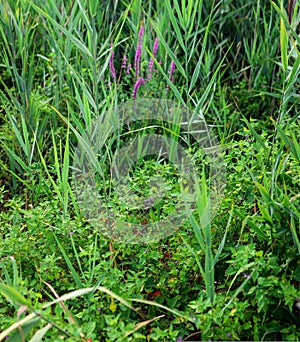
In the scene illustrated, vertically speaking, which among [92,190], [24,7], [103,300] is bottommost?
[103,300]

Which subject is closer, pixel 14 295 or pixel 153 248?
pixel 14 295

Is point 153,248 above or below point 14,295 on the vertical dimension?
below

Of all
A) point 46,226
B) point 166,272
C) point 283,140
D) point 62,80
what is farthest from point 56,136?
point 283,140

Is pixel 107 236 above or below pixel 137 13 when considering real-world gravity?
below

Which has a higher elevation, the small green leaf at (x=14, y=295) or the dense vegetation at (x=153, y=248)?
the small green leaf at (x=14, y=295)

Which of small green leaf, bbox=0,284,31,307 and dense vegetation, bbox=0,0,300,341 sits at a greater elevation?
small green leaf, bbox=0,284,31,307

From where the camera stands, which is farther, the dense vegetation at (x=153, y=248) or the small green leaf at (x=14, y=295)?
the dense vegetation at (x=153, y=248)

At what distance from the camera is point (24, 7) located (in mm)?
2361

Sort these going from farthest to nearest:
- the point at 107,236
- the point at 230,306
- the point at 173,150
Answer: the point at 173,150, the point at 107,236, the point at 230,306

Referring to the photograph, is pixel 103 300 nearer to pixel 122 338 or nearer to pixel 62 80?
pixel 122 338

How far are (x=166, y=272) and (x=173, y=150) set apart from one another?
56 centimetres

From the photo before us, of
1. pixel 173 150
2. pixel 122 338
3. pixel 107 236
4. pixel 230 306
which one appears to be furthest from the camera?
Answer: pixel 173 150

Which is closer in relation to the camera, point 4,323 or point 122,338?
point 122,338

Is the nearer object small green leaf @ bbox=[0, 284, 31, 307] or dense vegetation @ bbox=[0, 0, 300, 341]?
small green leaf @ bbox=[0, 284, 31, 307]
